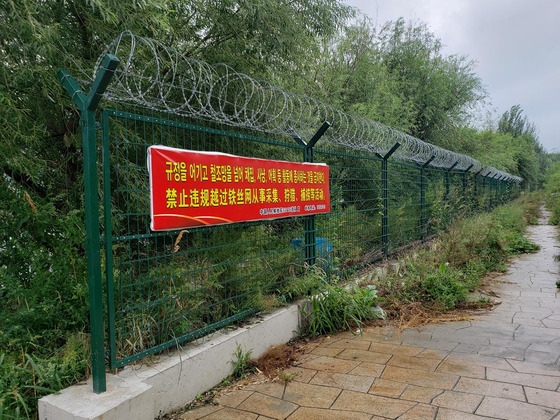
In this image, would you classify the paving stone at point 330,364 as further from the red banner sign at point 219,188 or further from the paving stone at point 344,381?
the red banner sign at point 219,188

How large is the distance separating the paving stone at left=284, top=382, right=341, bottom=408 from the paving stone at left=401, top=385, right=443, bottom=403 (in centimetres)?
46

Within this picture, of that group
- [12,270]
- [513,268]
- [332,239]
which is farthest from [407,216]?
[12,270]

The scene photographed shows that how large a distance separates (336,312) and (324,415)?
5.40ft

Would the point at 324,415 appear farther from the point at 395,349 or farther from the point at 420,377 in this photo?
the point at 395,349

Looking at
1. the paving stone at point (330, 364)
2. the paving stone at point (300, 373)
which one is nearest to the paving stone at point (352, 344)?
the paving stone at point (330, 364)

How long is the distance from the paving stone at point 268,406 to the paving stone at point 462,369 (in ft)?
4.20

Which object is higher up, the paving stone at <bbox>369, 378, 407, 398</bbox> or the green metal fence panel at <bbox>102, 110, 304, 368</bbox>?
the green metal fence panel at <bbox>102, 110, 304, 368</bbox>

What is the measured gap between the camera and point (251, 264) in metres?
3.67

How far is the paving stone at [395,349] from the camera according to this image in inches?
140

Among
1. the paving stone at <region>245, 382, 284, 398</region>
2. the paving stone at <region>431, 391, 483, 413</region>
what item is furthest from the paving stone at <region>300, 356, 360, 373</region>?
the paving stone at <region>431, 391, 483, 413</region>

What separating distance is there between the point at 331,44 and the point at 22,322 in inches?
407

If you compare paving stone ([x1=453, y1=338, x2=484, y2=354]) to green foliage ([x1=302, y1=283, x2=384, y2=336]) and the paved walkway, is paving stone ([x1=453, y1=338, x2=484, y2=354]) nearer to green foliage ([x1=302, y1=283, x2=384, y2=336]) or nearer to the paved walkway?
the paved walkway

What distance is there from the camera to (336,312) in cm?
416

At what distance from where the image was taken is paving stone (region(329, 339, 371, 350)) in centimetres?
372
